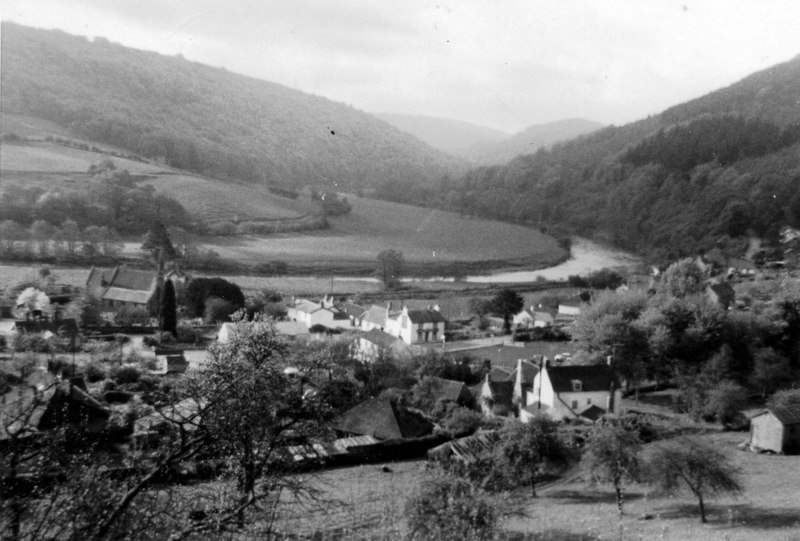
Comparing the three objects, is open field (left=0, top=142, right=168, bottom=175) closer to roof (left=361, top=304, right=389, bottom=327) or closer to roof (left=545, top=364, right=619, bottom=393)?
roof (left=361, top=304, right=389, bottom=327)

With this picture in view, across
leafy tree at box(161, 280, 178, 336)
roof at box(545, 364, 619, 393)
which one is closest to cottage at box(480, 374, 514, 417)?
roof at box(545, 364, 619, 393)

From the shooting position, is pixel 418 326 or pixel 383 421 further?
pixel 418 326

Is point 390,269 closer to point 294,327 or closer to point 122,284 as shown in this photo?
point 294,327

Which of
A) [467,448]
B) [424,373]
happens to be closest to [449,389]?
[424,373]

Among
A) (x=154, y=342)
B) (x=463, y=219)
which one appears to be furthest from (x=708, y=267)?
(x=154, y=342)

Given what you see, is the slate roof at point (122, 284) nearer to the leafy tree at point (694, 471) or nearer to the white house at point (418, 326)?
the white house at point (418, 326)

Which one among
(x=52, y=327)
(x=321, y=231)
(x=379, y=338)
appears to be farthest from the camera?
(x=321, y=231)

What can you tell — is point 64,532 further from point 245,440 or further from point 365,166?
point 365,166
